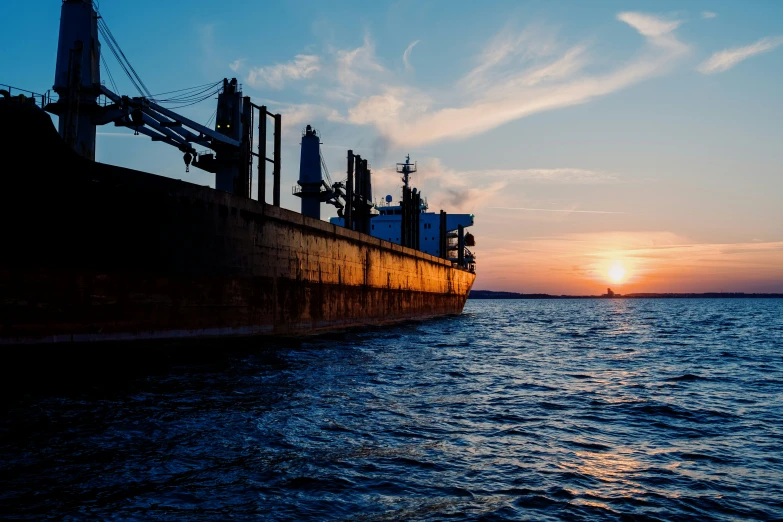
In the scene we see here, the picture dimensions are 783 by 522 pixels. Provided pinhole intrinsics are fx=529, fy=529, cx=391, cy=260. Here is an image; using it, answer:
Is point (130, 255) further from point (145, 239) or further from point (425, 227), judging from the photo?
point (425, 227)

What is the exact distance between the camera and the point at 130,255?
37.6ft

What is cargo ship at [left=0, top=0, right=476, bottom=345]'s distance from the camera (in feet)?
32.8

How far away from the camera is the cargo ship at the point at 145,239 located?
10.0 metres

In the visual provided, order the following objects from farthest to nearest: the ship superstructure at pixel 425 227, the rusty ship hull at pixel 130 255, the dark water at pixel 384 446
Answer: the ship superstructure at pixel 425 227, the rusty ship hull at pixel 130 255, the dark water at pixel 384 446

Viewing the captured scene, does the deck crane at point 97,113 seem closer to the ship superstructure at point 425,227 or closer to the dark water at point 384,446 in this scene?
the dark water at point 384,446

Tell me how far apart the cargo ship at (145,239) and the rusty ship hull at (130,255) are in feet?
0.08

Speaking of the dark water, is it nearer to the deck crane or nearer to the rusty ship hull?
the rusty ship hull

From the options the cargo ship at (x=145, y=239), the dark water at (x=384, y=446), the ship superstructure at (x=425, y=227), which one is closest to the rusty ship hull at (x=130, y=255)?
the cargo ship at (x=145, y=239)

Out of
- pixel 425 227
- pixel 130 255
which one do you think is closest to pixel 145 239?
pixel 130 255

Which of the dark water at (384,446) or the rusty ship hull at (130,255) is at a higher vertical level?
the rusty ship hull at (130,255)

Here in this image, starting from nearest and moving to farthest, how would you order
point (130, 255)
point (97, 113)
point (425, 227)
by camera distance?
point (130, 255)
point (97, 113)
point (425, 227)

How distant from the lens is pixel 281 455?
5039mm

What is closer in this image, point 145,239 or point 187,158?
point 145,239

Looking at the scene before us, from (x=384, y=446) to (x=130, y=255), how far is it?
8.44m
